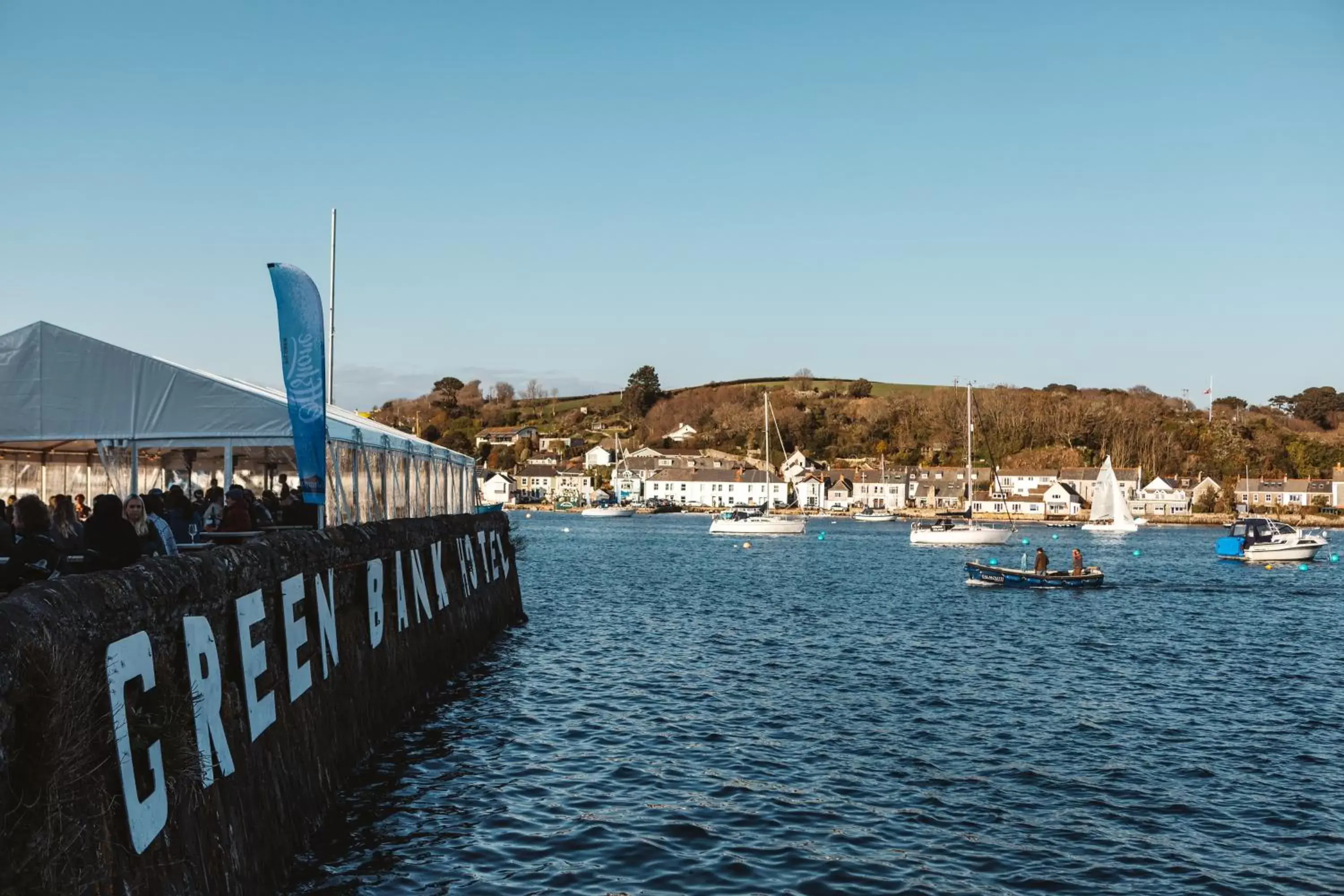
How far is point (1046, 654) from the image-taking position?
1192 inches

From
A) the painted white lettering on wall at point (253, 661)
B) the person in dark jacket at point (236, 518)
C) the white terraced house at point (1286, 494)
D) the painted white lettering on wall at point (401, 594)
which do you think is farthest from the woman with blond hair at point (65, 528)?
the white terraced house at point (1286, 494)

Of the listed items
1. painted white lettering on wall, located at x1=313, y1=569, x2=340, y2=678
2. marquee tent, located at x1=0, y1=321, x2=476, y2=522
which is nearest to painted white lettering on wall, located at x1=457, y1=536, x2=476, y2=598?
marquee tent, located at x1=0, y1=321, x2=476, y2=522

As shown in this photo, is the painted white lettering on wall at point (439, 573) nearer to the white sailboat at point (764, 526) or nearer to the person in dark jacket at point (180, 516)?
the person in dark jacket at point (180, 516)

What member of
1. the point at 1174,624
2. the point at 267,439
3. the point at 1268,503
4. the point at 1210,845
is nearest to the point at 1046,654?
the point at 1174,624

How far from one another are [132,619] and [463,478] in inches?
1324

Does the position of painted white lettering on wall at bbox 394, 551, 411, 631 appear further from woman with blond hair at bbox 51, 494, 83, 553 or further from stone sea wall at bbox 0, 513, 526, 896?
woman with blond hair at bbox 51, 494, 83, 553

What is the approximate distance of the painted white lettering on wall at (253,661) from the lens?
34.3 ft

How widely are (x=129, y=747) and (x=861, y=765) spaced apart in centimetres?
1191

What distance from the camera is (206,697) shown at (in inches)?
367

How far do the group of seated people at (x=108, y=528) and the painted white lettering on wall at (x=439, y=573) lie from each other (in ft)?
7.71

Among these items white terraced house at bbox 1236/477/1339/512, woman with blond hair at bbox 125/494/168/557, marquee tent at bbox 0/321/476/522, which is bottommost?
white terraced house at bbox 1236/477/1339/512

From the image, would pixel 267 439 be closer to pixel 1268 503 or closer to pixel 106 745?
pixel 106 745

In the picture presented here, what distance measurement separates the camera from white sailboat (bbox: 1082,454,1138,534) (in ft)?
425

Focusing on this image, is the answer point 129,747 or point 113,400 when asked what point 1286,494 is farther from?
point 129,747
